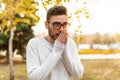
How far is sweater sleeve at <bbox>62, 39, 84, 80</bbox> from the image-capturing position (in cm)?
114

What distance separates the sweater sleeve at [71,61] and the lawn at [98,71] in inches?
127

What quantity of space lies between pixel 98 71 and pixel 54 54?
3621mm

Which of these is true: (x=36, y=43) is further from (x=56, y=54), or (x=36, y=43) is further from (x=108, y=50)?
(x=108, y=50)

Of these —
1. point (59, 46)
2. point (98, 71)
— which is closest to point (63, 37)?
point (59, 46)

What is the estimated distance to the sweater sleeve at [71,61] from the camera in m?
1.14

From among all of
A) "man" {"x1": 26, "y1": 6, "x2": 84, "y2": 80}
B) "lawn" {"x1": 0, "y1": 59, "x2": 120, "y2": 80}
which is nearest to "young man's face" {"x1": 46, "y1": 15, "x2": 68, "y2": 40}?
"man" {"x1": 26, "y1": 6, "x2": 84, "y2": 80}

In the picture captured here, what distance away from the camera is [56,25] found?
112 centimetres

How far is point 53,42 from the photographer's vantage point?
1.17 m

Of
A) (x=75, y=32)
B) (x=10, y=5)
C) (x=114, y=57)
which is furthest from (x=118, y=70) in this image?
(x=10, y=5)

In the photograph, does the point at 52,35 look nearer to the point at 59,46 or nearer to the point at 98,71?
the point at 59,46

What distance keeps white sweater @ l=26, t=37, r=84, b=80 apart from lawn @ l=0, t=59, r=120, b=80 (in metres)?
3.25

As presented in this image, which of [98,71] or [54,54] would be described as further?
[98,71]

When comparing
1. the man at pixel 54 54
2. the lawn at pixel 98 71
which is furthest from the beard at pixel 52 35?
the lawn at pixel 98 71

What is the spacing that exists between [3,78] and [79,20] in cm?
169
